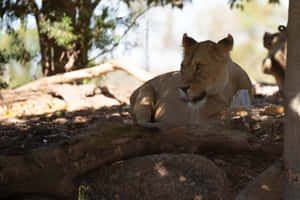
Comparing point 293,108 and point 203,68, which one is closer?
point 293,108

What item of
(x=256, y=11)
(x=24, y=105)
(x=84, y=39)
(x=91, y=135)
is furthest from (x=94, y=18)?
(x=256, y=11)

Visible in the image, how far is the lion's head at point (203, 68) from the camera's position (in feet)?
12.6

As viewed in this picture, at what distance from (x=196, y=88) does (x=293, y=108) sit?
1.82 meters

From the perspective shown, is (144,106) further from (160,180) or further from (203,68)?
(160,180)

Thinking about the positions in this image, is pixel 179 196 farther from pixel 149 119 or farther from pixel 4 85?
pixel 4 85

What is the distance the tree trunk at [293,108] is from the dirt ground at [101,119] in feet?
3.00

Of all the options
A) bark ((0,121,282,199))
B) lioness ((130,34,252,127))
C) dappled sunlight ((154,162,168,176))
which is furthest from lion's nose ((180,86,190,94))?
dappled sunlight ((154,162,168,176))

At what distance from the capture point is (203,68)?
384cm

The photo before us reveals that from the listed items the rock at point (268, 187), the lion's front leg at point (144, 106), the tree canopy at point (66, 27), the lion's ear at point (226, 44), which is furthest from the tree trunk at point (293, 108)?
the tree canopy at point (66, 27)

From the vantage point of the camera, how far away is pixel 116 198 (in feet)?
9.69

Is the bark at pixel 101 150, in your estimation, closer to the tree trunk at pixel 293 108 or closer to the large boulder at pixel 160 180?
the large boulder at pixel 160 180

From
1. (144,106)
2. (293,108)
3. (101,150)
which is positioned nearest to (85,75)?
(144,106)

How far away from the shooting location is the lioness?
3.86 m

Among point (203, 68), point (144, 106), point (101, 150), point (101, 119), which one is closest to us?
point (101, 150)
